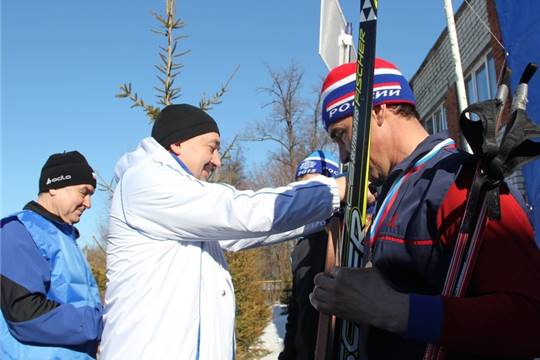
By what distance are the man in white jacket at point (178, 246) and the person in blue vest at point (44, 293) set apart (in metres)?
0.42

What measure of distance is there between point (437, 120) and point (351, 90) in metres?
11.1

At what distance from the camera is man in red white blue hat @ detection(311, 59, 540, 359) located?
3.76 feet

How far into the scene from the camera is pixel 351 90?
1896 mm

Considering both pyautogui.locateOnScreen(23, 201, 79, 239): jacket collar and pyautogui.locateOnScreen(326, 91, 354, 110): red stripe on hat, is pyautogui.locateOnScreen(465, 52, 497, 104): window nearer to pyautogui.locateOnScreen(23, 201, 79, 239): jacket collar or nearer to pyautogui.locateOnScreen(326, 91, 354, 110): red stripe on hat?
pyautogui.locateOnScreen(326, 91, 354, 110): red stripe on hat

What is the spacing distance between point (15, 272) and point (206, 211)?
121cm

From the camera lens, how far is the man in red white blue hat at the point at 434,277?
1146 mm

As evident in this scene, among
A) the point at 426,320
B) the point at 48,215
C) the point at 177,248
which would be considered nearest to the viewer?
the point at 426,320

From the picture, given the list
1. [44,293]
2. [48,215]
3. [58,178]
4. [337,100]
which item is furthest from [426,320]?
[58,178]

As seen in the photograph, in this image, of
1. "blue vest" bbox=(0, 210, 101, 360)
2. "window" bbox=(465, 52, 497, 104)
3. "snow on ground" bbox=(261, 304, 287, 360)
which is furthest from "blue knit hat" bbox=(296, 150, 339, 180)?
"snow on ground" bbox=(261, 304, 287, 360)

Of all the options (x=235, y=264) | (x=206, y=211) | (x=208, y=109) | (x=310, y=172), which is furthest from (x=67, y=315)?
(x=235, y=264)

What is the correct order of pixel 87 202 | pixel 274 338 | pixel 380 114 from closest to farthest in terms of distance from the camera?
pixel 380 114 → pixel 87 202 → pixel 274 338

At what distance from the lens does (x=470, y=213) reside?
1217 mm

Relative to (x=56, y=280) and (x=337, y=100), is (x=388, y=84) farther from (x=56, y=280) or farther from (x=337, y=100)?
(x=56, y=280)

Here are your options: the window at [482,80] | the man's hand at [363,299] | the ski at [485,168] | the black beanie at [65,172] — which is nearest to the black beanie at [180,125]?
the black beanie at [65,172]
